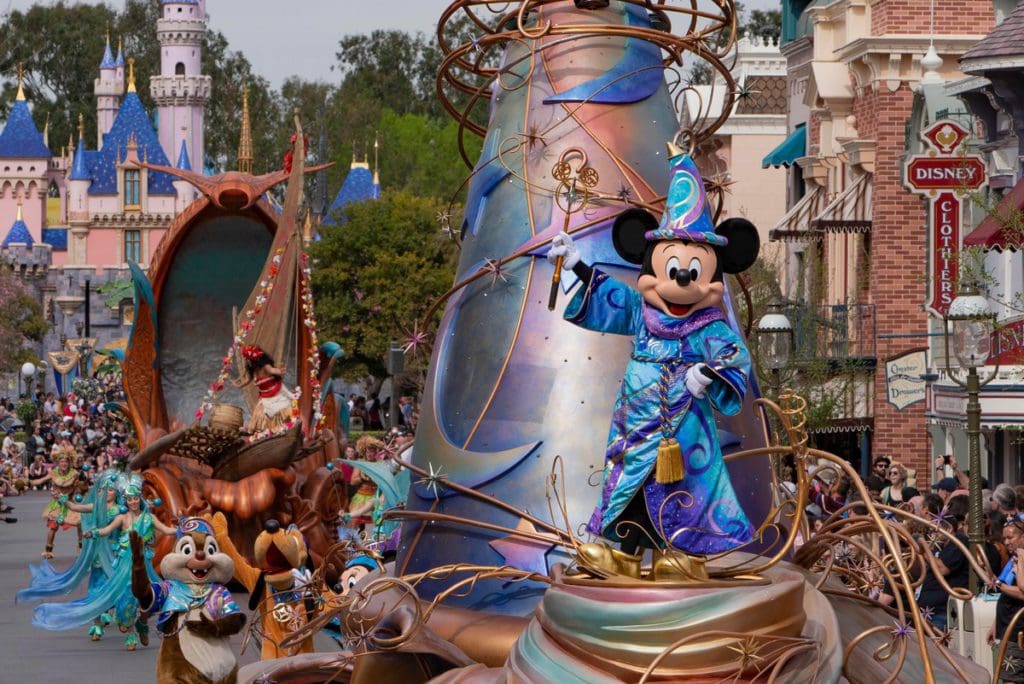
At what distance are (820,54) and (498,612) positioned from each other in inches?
994

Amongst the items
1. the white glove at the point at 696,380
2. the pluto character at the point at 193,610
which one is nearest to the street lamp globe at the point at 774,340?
the pluto character at the point at 193,610

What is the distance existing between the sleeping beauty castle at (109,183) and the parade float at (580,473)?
271ft

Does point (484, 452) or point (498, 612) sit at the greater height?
point (484, 452)

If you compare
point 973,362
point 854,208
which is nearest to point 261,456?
point 973,362

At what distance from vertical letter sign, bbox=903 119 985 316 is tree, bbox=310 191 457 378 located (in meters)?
33.0

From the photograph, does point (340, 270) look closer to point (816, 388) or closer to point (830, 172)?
point (830, 172)

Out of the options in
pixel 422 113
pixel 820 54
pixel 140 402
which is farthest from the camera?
pixel 422 113

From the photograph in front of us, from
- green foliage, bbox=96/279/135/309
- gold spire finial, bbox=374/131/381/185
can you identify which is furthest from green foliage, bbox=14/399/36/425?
green foliage, bbox=96/279/135/309

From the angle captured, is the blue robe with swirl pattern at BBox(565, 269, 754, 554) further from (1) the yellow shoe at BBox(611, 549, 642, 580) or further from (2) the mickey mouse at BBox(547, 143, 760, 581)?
(1) the yellow shoe at BBox(611, 549, 642, 580)

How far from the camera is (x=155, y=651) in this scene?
16.0 metres

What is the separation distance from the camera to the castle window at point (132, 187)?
9456 centimetres

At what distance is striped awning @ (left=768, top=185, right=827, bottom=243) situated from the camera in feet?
103

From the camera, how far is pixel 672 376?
6.44 metres

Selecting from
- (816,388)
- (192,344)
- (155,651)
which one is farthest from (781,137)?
(155,651)
